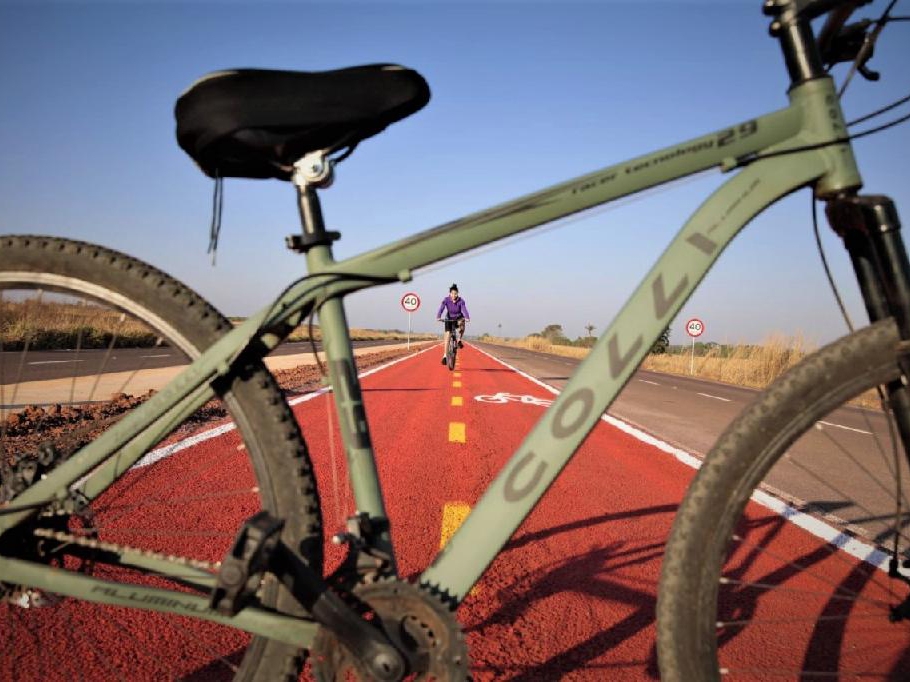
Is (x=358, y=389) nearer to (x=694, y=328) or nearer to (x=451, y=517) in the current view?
(x=451, y=517)

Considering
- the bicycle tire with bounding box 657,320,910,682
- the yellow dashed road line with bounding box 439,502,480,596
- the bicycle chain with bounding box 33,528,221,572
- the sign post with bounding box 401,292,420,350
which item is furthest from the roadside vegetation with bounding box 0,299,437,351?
the sign post with bounding box 401,292,420,350

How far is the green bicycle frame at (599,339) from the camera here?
122 centimetres

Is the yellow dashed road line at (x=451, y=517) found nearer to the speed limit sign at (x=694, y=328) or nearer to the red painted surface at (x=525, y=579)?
the red painted surface at (x=525, y=579)

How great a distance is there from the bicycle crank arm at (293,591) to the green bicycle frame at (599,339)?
10 cm

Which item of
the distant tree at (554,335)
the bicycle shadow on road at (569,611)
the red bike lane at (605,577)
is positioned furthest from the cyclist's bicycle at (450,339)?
the distant tree at (554,335)

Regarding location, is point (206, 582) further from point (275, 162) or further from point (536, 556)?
point (536, 556)

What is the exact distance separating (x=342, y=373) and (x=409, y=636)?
69 centimetres

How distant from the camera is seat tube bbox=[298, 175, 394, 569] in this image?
4.34 feet

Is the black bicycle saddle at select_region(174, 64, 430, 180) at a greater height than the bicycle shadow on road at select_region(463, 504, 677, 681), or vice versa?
the black bicycle saddle at select_region(174, 64, 430, 180)

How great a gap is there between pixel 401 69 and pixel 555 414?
1006 millimetres

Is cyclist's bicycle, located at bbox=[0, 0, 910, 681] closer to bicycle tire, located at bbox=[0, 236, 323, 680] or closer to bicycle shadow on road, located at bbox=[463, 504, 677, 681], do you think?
bicycle tire, located at bbox=[0, 236, 323, 680]

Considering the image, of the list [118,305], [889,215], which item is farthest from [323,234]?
[889,215]

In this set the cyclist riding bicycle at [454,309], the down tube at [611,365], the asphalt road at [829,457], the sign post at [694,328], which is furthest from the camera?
the sign post at [694,328]

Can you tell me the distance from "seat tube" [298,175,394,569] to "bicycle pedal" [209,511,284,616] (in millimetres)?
277
